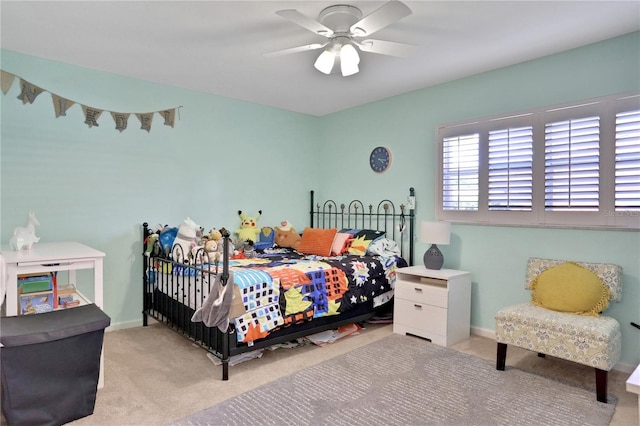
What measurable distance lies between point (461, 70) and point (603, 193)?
60.8 inches

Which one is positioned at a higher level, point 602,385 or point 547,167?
point 547,167

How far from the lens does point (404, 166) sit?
4.20 m

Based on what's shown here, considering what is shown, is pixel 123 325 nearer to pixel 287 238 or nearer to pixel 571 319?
pixel 287 238

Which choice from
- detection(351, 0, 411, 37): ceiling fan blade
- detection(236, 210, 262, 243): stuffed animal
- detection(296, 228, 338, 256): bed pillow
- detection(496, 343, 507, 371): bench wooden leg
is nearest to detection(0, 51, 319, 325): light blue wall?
detection(236, 210, 262, 243): stuffed animal

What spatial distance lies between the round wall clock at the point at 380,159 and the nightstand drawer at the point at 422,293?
146 centimetres

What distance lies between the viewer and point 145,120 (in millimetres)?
3666

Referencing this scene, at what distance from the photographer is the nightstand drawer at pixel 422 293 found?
A: 10.6 ft

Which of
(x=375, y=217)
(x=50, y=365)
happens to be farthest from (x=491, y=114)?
(x=50, y=365)

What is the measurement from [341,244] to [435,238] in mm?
1068

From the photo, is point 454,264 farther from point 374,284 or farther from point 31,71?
point 31,71

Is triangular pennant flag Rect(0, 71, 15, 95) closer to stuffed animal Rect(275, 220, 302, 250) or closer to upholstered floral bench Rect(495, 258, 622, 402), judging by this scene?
stuffed animal Rect(275, 220, 302, 250)

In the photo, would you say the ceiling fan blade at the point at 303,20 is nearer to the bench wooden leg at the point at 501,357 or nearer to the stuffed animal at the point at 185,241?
the stuffed animal at the point at 185,241

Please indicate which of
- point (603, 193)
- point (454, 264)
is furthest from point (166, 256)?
point (603, 193)

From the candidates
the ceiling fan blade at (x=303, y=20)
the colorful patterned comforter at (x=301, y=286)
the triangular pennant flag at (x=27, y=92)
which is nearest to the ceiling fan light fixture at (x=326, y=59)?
the ceiling fan blade at (x=303, y=20)
